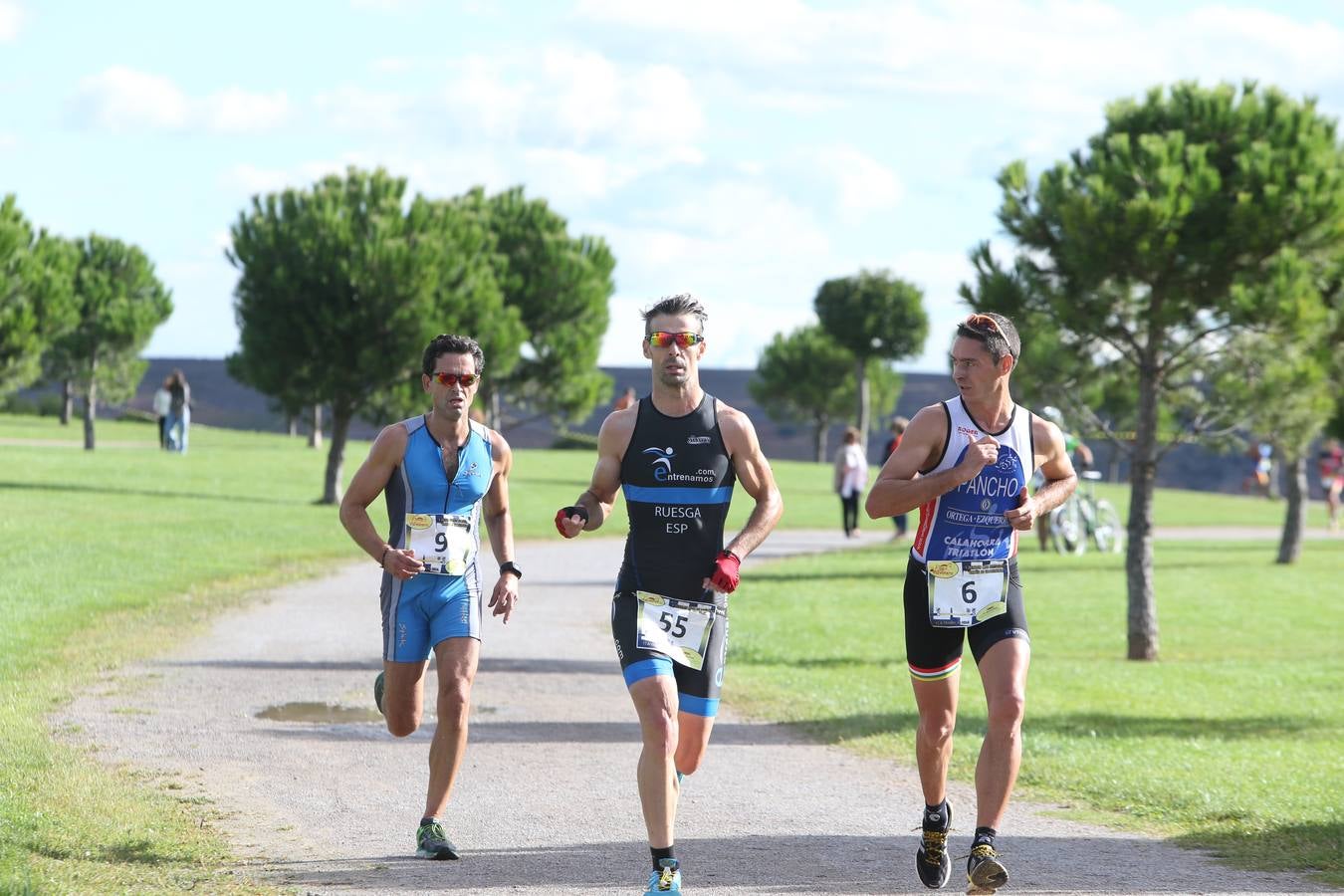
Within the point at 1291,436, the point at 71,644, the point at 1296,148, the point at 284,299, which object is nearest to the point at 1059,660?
the point at 1291,436

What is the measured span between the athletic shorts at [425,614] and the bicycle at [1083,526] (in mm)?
24184

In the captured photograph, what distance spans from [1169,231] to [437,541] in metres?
11.7

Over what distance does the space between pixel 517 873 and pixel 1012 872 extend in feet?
6.29

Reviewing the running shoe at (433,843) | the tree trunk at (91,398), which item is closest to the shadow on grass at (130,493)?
the tree trunk at (91,398)

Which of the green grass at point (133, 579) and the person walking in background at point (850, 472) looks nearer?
the green grass at point (133, 579)

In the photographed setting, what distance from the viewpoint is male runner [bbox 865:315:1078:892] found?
6648 millimetres

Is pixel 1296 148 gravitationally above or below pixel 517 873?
above

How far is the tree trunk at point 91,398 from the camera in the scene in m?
53.1

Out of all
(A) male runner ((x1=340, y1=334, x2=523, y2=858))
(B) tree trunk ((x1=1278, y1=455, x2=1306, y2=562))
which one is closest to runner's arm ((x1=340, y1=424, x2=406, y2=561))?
(A) male runner ((x1=340, y1=334, x2=523, y2=858))

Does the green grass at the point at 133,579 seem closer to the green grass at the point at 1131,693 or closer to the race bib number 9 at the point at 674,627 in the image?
the green grass at the point at 1131,693

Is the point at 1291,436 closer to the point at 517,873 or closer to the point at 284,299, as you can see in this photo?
the point at 517,873

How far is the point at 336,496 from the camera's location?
125 ft

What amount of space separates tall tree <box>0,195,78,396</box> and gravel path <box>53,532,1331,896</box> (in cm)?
2000

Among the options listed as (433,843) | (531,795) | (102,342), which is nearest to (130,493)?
(102,342)
